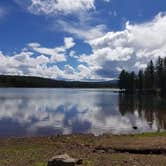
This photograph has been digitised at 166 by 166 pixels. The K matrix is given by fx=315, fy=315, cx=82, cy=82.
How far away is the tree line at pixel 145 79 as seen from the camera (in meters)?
116

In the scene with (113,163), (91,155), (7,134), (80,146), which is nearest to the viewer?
(113,163)

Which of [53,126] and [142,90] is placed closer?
[53,126]

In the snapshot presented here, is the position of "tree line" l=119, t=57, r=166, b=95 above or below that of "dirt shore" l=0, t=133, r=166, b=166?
above

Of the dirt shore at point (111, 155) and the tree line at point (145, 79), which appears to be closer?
the dirt shore at point (111, 155)

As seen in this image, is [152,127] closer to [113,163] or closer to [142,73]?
[113,163]

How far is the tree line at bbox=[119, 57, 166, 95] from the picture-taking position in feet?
379

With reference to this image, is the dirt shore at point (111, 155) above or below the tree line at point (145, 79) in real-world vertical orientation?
below

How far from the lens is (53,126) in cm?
3167

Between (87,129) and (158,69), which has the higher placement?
(158,69)

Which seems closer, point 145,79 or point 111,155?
point 111,155

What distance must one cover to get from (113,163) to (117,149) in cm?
436

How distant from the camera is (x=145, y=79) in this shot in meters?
138

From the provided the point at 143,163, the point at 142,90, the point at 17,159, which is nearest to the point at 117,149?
the point at 143,163

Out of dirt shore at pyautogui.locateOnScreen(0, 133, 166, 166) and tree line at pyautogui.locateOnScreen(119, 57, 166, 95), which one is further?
tree line at pyautogui.locateOnScreen(119, 57, 166, 95)
